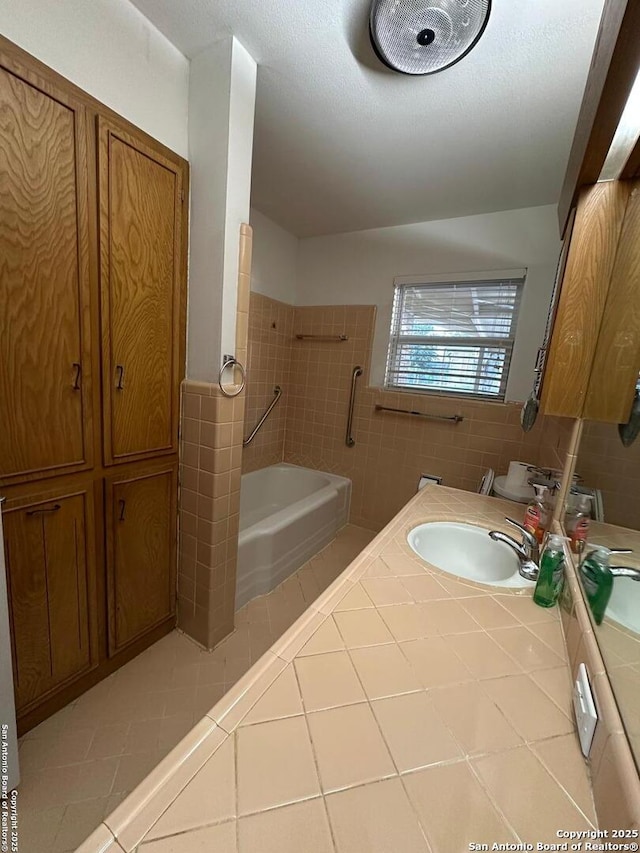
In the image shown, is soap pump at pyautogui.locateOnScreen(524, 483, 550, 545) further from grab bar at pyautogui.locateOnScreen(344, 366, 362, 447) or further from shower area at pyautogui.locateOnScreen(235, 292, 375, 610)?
grab bar at pyautogui.locateOnScreen(344, 366, 362, 447)

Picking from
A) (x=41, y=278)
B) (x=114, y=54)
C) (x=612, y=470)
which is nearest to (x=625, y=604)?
(x=612, y=470)

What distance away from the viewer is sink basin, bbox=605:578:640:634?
56cm

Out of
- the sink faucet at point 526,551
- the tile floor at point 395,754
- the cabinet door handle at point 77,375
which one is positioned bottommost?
the tile floor at point 395,754

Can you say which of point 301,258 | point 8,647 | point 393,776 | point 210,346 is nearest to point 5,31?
point 210,346

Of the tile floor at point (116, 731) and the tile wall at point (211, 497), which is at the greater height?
the tile wall at point (211, 497)

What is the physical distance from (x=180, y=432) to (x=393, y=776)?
140cm

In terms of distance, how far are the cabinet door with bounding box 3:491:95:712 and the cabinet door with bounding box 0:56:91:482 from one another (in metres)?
0.16

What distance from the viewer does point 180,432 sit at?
153cm

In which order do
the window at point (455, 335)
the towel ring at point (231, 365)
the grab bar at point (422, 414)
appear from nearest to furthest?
the towel ring at point (231, 365) → the window at point (455, 335) → the grab bar at point (422, 414)

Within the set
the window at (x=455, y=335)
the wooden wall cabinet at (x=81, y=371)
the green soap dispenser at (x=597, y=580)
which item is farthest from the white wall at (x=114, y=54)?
the green soap dispenser at (x=597, y=580)

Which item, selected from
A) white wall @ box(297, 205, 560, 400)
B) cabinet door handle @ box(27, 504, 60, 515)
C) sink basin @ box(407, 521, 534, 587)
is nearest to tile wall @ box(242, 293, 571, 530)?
white wall @ box(297, 205, 560, 400)

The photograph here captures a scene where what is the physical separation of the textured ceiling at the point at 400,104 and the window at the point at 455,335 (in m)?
0.50

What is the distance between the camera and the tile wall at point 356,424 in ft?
7.64

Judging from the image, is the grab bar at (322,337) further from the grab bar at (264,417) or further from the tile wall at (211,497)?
the tile wall at (211,497)
